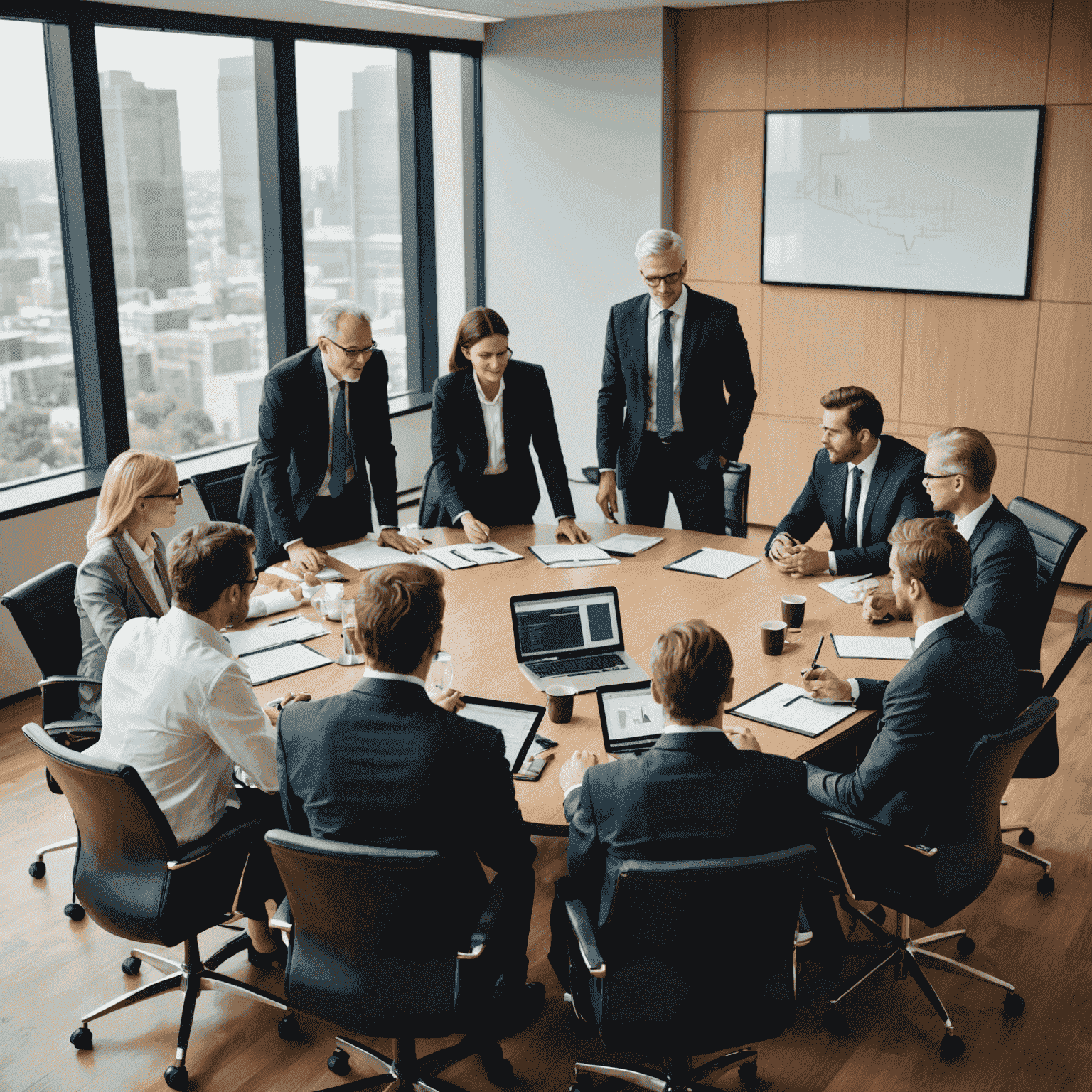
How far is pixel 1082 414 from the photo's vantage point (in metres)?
6.52

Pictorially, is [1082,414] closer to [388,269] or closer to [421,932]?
[388,269]

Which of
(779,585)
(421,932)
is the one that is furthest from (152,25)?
(421,932)

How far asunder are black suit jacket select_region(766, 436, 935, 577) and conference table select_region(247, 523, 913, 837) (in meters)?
0.17

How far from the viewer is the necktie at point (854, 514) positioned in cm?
449

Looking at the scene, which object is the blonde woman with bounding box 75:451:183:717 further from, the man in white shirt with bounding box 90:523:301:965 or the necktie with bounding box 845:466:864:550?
the necktie with bounding box 845:466:864:550

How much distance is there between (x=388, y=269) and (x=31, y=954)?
5430 millimetres

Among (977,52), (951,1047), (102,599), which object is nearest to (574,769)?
(951,1047)

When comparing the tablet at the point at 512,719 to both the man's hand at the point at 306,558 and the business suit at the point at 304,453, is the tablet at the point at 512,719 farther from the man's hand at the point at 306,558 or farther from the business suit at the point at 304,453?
the business suit at the point at 304,453

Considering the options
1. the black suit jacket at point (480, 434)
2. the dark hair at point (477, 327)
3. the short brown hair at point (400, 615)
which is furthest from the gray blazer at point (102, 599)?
the dark hair at point (477, 327)

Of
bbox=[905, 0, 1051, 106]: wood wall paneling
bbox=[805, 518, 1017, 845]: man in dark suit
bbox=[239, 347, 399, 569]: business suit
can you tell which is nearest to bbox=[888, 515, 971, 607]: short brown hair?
bbox=[805, 518, 1017, 845]: man in dark suit

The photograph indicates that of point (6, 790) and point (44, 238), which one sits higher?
point (44, 238)

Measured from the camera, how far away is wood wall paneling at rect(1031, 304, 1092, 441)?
21.2ft

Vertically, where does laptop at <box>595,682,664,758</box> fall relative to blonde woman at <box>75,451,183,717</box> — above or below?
below

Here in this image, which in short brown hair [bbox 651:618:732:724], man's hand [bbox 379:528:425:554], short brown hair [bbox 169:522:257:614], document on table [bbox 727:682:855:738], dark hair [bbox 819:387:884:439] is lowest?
document on table [bbox 727:682:855:738]
